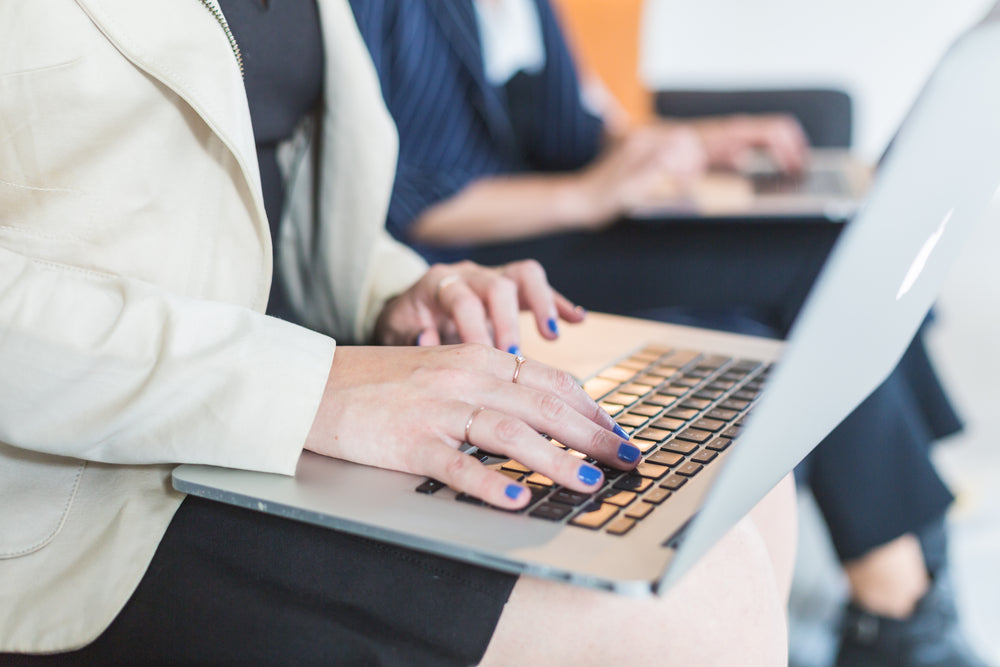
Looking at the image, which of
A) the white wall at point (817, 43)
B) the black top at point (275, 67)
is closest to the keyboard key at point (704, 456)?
the black top at point (275, 67)

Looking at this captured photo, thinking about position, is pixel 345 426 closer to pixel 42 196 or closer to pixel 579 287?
pixel 42 196

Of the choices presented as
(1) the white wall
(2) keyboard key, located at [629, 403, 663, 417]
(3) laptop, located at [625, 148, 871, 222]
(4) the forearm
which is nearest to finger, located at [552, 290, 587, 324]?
(2) keyboard key, located at [629, 403, 663, 417]

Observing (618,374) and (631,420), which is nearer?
(631,420)

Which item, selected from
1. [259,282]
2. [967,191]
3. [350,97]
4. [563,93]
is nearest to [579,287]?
[563,93]

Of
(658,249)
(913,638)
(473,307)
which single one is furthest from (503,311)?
(913,638)

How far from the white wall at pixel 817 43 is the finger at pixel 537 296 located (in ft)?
7.55

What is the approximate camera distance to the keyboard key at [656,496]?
453mm

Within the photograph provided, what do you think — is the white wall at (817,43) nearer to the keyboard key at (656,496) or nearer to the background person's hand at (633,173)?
the background person's hand at (633,173)

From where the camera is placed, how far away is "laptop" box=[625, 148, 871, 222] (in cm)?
109

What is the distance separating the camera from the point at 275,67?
704mm

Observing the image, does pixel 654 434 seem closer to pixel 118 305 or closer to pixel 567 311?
pixel 567 311

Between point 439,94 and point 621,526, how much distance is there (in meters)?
0.95

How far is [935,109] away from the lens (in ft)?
1.13

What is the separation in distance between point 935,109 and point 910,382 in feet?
3.02
